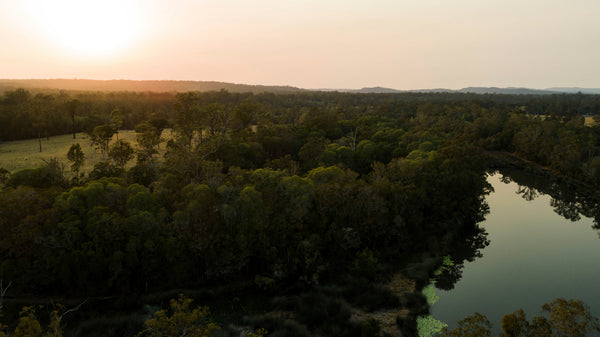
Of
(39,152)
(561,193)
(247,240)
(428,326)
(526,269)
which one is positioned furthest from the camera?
(39,152)

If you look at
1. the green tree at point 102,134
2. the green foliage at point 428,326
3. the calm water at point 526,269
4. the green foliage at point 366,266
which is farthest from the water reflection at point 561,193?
the green tree at point 102,134

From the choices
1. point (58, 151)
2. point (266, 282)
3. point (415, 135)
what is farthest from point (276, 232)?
point (58, 151)

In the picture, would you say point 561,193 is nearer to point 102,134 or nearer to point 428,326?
point 428,326

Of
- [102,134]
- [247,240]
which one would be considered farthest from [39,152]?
[247,240]

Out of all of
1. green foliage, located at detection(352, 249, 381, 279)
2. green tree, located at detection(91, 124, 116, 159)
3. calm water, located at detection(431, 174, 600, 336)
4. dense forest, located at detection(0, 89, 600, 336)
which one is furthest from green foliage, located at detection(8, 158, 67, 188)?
calm water, located at detection(431, 174, 600, 336)

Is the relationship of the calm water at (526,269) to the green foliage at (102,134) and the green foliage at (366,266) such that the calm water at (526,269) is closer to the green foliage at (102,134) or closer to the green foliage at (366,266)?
the green foliage at (366,266)

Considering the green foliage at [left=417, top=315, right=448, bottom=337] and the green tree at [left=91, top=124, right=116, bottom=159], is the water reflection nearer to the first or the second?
the green foliage at [left=417, top=315, right=448, bottom=337]

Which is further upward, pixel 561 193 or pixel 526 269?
pixel 561 193

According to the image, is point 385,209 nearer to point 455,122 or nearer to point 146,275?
point 146,275
